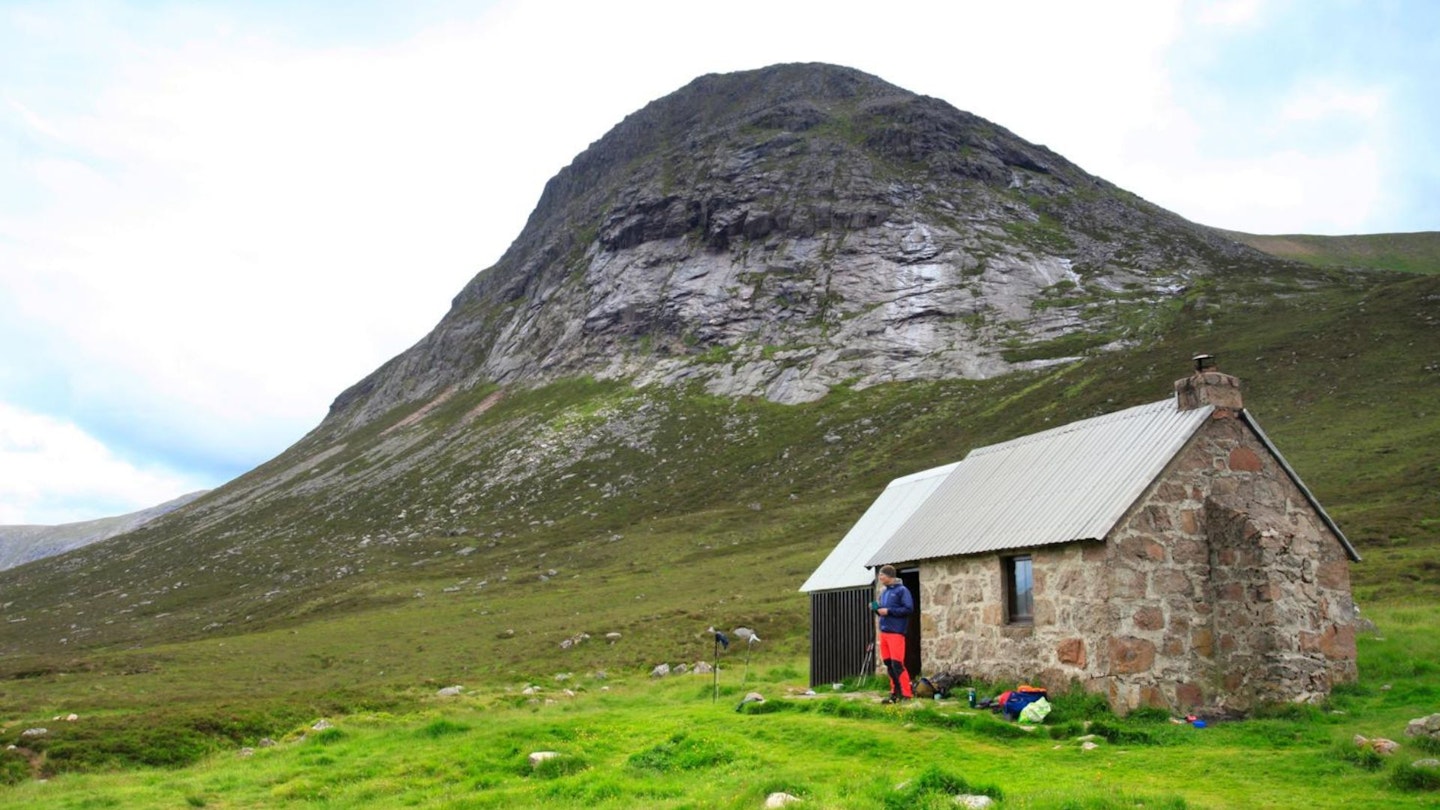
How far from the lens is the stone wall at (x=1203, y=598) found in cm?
1753

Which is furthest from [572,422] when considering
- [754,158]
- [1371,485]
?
[1371,485]

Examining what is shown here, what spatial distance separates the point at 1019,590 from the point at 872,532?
26.0 feet

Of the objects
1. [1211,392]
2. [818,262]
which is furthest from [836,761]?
[818,262]

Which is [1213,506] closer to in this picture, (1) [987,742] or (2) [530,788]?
(1) [987,742]

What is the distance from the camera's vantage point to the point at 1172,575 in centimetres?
1811

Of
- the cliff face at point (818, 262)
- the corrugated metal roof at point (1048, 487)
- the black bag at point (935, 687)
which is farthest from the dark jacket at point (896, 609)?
the cliff face at point (818, 262)

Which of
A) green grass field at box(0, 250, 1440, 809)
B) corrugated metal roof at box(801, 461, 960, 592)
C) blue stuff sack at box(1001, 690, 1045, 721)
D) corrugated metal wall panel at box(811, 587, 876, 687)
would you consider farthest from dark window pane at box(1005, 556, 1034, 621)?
corrugated metal roof at box(801, 461, 960, 592)

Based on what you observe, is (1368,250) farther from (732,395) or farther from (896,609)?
(896,609)

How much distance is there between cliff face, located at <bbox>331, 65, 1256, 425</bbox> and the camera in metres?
113

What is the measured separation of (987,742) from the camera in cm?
1568

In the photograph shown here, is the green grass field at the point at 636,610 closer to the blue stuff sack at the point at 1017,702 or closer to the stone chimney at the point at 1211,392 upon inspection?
the blue stuff sack at the point at 1017,702

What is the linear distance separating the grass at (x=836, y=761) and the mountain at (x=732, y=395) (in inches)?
734

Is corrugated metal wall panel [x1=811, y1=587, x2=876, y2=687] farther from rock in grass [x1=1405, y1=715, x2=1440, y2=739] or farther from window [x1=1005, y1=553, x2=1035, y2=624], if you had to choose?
rock in grass [x1=1405, y1=715, x2=1440, y2=739]

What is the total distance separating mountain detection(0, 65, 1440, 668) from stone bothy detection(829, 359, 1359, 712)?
1542cm
